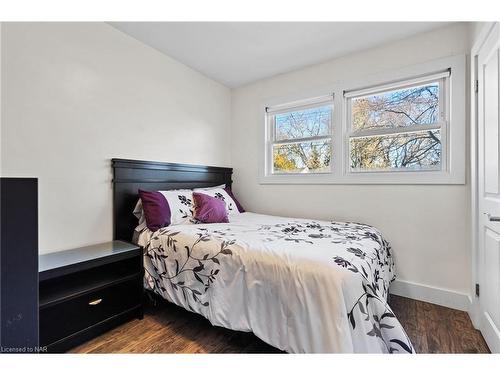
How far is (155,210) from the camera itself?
203 centimetres

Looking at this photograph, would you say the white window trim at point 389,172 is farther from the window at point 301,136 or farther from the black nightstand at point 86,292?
the black nightstand at point 86,292

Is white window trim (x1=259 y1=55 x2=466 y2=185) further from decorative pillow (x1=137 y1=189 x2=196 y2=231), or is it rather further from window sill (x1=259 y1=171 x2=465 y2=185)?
decorative pillow (x1=137 y1=189 x2=196 y2=231)

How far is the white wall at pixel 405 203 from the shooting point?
6.56ft

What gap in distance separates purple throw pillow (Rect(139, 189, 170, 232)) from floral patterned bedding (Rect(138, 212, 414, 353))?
88mm

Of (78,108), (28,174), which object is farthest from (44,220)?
(78,108)

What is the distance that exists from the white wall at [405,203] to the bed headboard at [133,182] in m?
1.13

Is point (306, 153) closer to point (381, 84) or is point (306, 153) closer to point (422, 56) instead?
point (381, 84)

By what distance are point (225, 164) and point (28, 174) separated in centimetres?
208

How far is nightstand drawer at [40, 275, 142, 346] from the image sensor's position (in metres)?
1.38

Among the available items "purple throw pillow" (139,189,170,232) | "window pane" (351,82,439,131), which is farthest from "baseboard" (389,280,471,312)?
"purple throw pillow" (139,189,170,232)

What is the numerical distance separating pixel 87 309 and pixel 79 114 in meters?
1.42

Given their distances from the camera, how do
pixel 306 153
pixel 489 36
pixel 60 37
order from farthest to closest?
pixel 306 153 < pixel 60 37 < pixel 489 36

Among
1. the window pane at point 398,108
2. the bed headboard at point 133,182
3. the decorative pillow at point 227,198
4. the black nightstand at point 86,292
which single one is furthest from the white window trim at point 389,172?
the black nightstand at point 86,292
